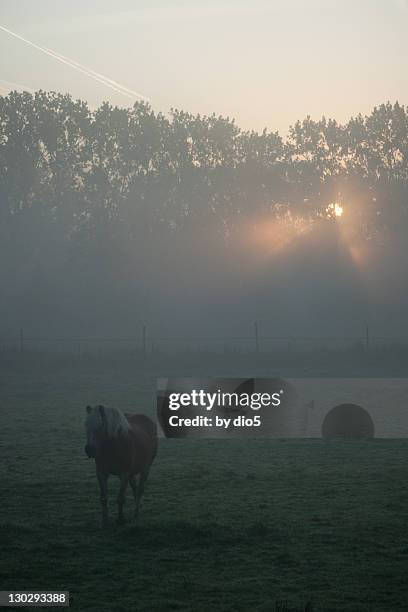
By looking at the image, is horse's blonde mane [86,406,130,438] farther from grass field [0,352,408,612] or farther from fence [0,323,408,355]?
fence [0,323,408,355]

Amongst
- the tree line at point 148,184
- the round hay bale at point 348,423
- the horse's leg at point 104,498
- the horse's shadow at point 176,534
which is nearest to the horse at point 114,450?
the horse's leg at point 104,498

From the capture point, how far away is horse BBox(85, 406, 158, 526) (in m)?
11.7

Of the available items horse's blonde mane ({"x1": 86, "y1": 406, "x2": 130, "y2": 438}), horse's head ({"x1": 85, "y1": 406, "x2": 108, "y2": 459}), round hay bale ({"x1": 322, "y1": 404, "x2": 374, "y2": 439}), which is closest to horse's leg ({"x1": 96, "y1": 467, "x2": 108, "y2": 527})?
horse's head ({"x1": 85, "y1": 406, "x2": 108, "y2": 459})

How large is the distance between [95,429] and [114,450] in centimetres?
58

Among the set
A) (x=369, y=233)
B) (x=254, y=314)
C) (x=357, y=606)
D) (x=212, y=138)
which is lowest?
(x=357, y=606)

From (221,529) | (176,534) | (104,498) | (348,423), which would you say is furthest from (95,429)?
(348,423)

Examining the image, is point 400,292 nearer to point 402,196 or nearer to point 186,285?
point 402,196

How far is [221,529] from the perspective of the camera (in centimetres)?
1153

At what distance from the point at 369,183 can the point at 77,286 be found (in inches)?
847

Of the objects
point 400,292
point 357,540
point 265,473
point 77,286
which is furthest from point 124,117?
point 357,540

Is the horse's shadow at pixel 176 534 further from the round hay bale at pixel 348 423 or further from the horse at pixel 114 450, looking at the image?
the round hay bale at pixel 348 423

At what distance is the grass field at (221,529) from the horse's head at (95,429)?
1.10m

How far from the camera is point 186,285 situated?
60781 millimetres

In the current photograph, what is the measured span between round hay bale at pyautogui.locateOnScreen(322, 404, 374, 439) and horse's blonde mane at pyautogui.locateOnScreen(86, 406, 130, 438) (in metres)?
9.82
